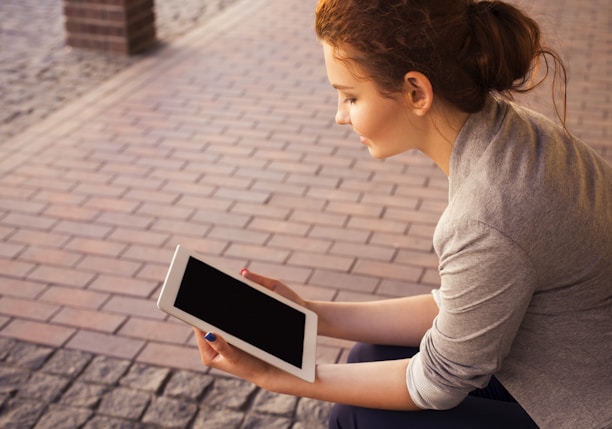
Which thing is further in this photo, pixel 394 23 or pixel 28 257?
pixel 28 257

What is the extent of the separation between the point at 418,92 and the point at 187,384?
1.72 meters

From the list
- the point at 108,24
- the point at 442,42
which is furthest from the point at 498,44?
the point at 108,24

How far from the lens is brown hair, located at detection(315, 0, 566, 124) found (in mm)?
1725

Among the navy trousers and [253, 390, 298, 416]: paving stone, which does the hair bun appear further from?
[253, 390, 298, 416]: paving stone

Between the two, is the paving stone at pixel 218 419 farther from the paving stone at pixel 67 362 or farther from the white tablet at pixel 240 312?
the white tablet at pixel 240 312

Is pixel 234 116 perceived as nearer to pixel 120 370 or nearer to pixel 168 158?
pixel 168 158

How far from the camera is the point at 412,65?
1753 millimetres

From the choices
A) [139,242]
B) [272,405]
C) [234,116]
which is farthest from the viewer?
[234,116]

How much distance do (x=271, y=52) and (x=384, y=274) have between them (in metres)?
3.83

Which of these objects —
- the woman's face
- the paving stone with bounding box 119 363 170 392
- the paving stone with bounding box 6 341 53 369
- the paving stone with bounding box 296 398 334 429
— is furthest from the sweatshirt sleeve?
the paving stone with bounding box 6 341 53 369

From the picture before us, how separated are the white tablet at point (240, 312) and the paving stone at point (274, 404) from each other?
963mm

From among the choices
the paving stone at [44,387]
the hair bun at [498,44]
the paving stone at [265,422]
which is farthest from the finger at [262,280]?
the paving stone at [44,387]

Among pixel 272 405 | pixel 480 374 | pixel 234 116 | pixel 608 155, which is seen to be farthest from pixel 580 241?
pixel 234 116

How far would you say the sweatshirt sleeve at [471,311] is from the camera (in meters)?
1.71
